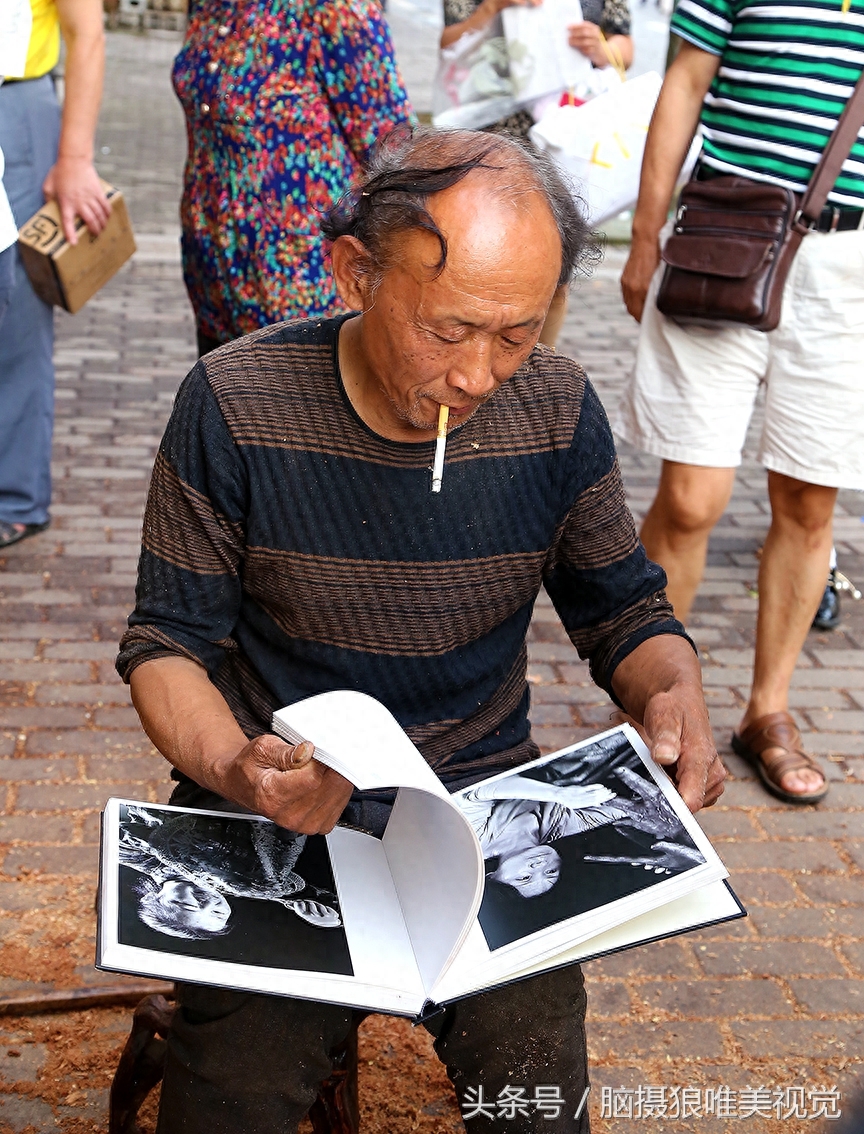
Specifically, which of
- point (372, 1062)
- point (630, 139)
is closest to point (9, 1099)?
point (372, 1062)

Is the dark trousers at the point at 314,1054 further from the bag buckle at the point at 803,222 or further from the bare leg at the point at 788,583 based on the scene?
the bag buckle at the point at 803,222

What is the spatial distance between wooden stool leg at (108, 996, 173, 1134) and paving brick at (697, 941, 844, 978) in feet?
3.87

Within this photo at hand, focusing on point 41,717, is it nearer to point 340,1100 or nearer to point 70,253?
point 70,253

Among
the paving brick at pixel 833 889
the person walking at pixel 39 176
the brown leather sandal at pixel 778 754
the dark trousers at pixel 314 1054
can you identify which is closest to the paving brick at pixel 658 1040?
the paving brick at pixel 833 889

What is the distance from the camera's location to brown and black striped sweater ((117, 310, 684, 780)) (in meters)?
1.91

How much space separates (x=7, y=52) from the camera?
320cm

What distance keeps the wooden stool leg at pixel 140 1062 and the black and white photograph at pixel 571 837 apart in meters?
0.66

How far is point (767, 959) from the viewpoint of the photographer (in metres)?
2.84

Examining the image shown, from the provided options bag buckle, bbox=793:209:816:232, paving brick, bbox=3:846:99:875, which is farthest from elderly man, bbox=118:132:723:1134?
bag buckle, bbox=793:209:816:232

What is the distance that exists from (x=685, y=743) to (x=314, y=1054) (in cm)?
64

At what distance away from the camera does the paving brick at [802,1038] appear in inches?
101

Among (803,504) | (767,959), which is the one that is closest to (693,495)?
(803,504)

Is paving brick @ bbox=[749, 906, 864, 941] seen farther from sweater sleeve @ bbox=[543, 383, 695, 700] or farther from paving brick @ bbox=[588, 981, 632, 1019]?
sweater sleeve @ bbox=[543, 383, 695, 700]

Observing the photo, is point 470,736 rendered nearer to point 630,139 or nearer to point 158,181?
point 630,139
